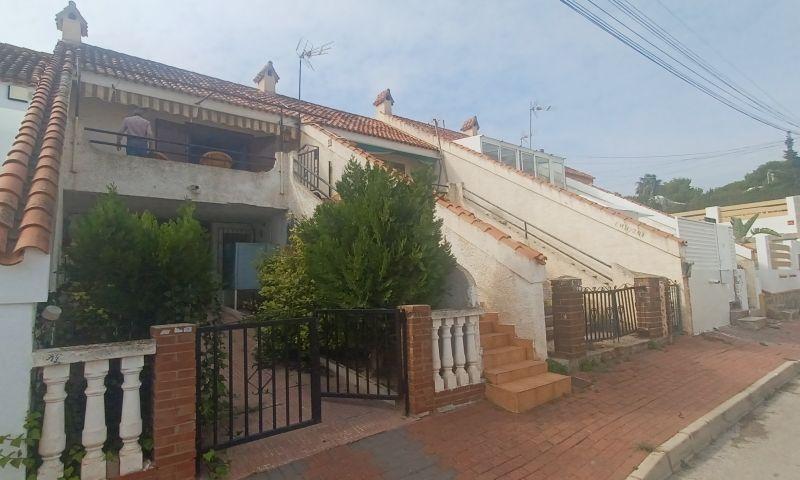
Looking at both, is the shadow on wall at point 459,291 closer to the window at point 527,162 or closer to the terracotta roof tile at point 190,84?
the terracotta roof tile at point 190,84

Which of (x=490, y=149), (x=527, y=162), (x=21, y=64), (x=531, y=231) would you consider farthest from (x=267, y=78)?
(x=531, y=231)

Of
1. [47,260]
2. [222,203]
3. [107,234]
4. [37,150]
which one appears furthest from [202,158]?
[47,260]

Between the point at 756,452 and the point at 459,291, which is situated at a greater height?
the point at 459,291

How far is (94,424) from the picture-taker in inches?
117

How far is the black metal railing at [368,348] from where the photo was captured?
15.7 ft

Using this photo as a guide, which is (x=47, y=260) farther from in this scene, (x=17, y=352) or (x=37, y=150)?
(x=37, y=150)

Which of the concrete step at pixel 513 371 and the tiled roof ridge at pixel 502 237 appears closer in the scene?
the concrete step at pixel 513 371

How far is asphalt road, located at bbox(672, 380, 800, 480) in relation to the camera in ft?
13.1

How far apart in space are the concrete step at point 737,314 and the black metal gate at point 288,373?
1179 centimetres

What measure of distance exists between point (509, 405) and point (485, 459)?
1.29 metres

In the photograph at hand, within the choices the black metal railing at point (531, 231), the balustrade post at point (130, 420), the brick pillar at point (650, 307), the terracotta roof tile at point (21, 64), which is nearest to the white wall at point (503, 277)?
the black metal railing at point (531, 231)

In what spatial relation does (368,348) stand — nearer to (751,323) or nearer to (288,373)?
(288,373)

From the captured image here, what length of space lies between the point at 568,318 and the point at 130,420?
5.66 meters

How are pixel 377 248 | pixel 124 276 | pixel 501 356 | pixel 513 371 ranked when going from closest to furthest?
pixel 124 276 < pixel 377 248 < pixel 513 371 < pixel 501 356
